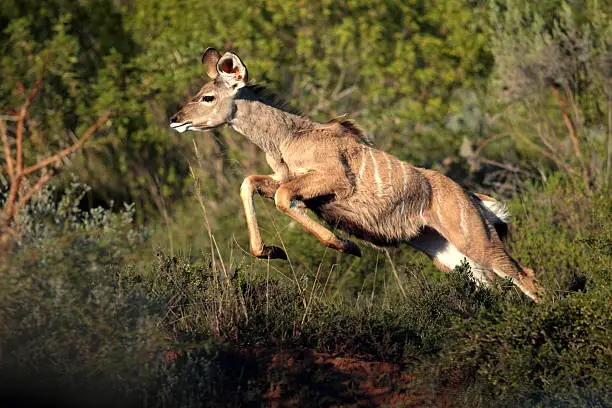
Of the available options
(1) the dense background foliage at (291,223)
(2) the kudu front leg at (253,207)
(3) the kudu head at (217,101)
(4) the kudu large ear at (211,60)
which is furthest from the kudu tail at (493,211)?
(4) the kudu large ear at (211,60)

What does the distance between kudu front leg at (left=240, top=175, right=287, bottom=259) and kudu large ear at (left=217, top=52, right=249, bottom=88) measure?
3.01 feet

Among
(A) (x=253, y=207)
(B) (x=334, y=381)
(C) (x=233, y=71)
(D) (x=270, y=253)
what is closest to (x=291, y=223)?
(C) (x=233, y=71)

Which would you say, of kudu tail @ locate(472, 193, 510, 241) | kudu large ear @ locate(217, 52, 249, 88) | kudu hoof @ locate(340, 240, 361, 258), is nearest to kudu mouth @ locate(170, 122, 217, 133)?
kudu large ear @ locate(217, 52, 249, 88)

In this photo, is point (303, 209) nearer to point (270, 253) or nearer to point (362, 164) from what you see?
point (270, 253)

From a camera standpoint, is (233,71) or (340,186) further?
(233,71)

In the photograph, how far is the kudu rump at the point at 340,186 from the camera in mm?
9438

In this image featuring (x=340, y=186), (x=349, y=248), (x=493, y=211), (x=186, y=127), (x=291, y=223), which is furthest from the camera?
(x=291, y=223)

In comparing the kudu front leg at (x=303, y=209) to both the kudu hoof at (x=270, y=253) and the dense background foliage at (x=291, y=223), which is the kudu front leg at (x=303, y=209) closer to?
the kudu hoof at (x=270, y=253)

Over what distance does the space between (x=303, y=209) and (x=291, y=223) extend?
2829 millimetres

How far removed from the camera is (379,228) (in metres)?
9.97

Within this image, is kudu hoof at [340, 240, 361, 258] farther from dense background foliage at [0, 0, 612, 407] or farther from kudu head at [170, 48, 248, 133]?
kudu head at [170, 48, 248, 133]

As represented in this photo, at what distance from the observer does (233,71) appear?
982 cm

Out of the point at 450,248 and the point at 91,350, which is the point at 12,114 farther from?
the point at 91,350

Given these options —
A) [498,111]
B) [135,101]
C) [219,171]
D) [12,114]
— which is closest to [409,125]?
[498,111]
